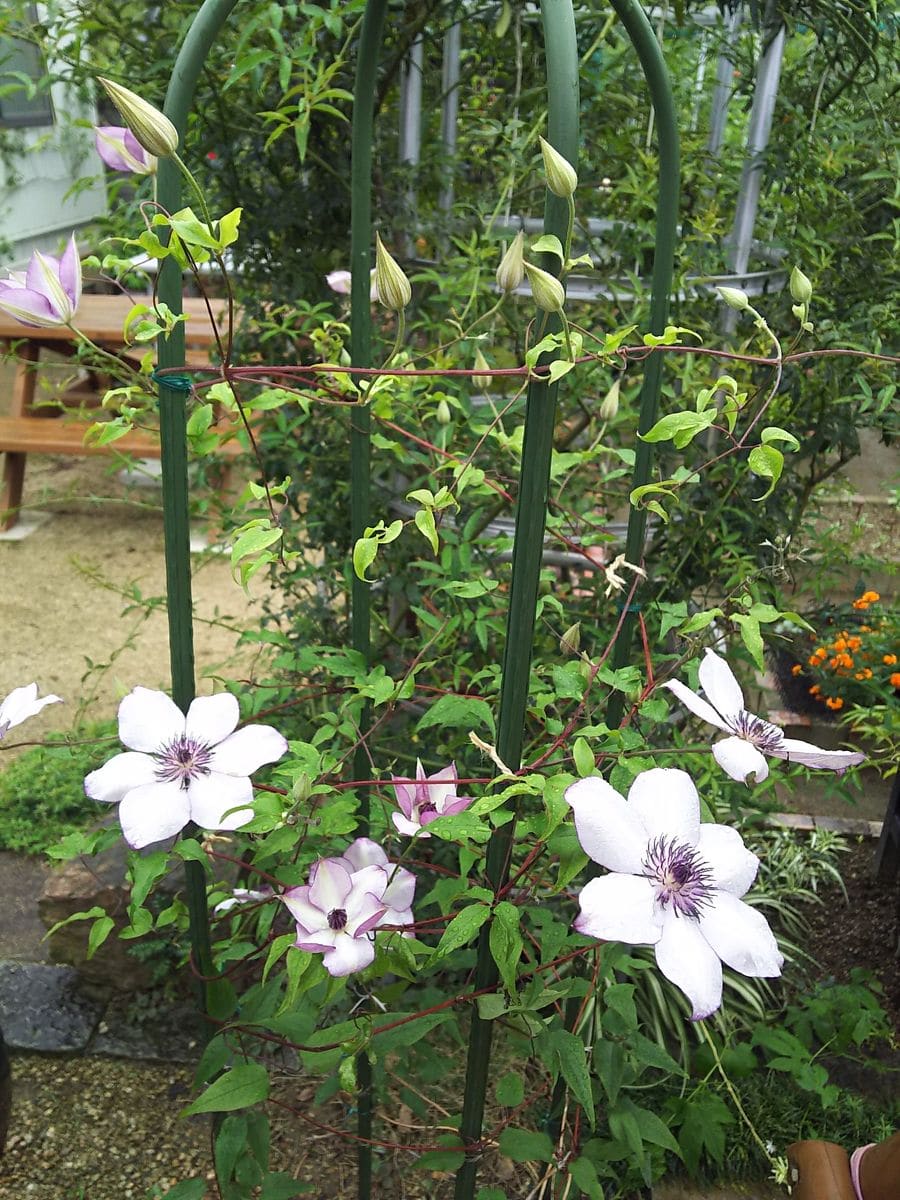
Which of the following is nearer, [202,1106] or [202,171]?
[202,1106]

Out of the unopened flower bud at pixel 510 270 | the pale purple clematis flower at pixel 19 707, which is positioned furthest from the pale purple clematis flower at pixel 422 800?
the unopened flower bud at pixel 510 270

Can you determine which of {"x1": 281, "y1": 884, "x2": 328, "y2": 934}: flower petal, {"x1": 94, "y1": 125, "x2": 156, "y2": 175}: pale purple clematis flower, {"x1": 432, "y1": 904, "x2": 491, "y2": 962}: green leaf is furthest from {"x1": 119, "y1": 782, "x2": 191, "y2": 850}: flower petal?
{"x1": 94, "y1": 125, "x2": 156, "y2": 175}: pale purple clematis flower

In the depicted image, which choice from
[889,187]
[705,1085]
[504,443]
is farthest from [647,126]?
[705,1085]

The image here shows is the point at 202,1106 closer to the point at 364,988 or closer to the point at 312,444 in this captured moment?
the point at 364,988

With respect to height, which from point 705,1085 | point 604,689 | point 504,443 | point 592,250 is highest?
point 592,250

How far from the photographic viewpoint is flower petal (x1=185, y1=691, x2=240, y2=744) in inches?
35.3

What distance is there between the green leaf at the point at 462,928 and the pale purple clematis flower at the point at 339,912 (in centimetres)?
6

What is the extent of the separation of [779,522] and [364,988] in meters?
1.17

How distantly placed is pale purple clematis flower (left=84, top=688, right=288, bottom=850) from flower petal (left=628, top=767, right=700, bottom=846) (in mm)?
308

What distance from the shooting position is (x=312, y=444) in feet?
6.53

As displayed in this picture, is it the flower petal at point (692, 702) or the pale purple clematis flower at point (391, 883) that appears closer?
the flower petal at point (692, 702)

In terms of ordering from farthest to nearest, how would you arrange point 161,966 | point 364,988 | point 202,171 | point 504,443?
point 202,171
point 161,966
point 504,443
point 364,988

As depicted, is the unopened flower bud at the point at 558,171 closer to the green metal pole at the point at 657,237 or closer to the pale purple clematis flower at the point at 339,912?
the green metal pole at the point at 657,237

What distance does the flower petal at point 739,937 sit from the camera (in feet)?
2.40
